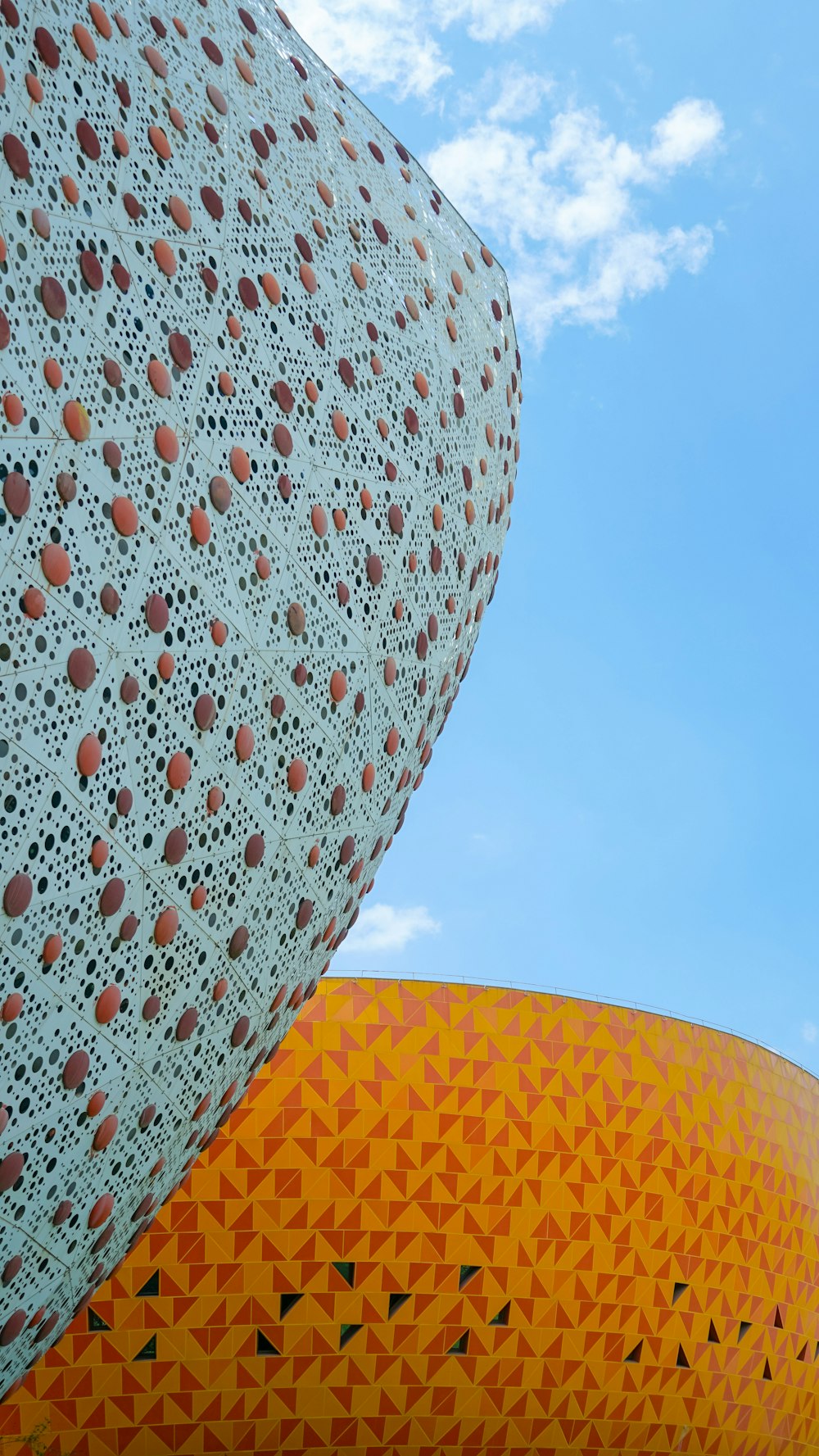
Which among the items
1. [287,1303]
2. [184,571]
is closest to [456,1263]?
[287,1303]

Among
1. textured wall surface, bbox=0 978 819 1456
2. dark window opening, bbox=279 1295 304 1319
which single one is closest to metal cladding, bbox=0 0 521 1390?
textured wall surface, bbox=0 978 819 1456

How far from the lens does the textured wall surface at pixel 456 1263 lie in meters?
17.5

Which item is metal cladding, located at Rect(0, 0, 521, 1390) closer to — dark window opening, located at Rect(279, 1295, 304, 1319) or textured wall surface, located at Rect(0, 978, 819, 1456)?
textured wall surface, located at Rect(0, 978, 819, 1456)

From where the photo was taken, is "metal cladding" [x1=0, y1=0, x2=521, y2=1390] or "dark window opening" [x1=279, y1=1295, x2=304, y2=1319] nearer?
"metal cladding" [x1=0, y1=0, x2=521, y2=1390]

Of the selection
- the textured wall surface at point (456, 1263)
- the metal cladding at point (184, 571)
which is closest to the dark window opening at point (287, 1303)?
the textured wall surface at point (456, 1263)

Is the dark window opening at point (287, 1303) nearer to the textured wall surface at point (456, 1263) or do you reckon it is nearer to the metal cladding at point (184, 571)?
the textured wall surface at point (456, 1263)

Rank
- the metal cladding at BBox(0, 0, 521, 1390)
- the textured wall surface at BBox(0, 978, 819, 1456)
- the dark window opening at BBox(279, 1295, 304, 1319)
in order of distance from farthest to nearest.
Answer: the dark window opening at BBox(279, 1295, 304, 1319) < the textured wall surface at BBox(0, 978, 819, 1456) < the metal cladding at BBox(0, 0, 521, 1390)

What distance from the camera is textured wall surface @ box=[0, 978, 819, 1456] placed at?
17.5 m

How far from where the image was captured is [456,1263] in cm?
1880

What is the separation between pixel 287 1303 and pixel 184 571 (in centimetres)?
1643

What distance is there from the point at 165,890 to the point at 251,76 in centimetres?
274

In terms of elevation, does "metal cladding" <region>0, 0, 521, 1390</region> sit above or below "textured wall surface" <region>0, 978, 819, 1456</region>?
below

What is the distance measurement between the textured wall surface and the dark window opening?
2.6 inches

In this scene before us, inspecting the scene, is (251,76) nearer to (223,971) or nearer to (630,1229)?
(223,971)
